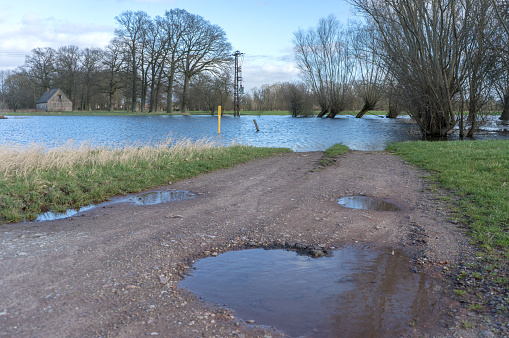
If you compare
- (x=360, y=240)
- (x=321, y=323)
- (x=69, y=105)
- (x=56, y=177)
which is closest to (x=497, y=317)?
(x=321, y=323)

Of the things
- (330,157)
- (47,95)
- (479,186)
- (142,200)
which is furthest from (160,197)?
(47,95)

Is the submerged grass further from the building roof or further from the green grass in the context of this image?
the building roof

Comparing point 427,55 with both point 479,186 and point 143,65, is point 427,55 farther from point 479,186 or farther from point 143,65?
point 143,65

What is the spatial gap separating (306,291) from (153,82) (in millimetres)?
57285

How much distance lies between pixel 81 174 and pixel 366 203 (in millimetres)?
6928

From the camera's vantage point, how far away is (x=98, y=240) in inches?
210

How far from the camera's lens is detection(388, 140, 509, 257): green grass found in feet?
17.4

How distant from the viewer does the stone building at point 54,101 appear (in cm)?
6575

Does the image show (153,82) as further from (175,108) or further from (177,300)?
(177,300)

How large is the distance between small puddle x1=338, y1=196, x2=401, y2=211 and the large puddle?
221cm

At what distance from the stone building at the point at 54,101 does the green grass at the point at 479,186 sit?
67.6 metres

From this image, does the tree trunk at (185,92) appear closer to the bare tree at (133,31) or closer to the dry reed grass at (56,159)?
the bare tree at (133,31)

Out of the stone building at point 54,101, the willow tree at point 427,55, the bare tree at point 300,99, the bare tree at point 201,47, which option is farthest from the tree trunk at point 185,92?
the willow tree at point 427,55

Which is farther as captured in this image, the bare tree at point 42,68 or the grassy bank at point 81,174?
the bare tree at point 42,68
